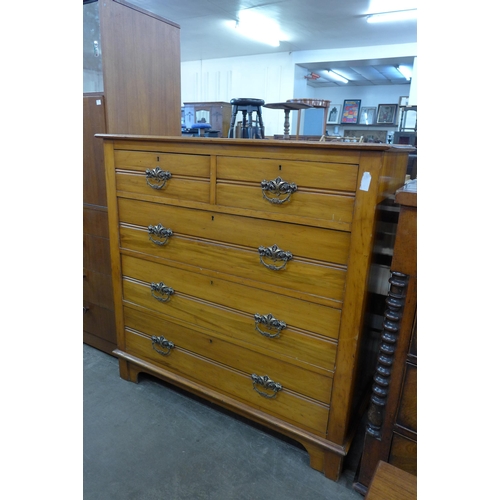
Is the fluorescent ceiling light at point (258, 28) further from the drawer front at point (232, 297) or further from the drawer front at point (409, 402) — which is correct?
the drawer front at point (409, 402)

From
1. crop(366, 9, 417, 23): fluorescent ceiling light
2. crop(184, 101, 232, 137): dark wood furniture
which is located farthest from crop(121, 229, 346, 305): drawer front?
crop(366, 9, 417, 23): fluorescent ceiling light

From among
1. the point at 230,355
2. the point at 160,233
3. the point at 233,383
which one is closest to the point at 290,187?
the point at 160,233

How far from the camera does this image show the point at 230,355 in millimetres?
1429

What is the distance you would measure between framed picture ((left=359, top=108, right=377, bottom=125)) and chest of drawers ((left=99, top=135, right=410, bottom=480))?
9457mm

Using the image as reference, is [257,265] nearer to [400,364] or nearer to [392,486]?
[400,364]

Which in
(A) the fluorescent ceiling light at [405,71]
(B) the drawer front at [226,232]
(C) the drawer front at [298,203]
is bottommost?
(B) the drawer front at [226,232]

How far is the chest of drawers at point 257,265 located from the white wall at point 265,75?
5852 mm

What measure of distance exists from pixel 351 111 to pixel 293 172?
9.71 metres

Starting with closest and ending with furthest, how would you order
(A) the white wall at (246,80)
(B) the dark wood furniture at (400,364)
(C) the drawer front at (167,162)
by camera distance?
1. (B) the dark wood furniture at (400,364)
2. (C) the drawer front at (167,162)
3. (A) the white wall at (246,80)

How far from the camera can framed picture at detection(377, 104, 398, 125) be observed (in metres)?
9.28

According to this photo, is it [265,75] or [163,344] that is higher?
[265,75]

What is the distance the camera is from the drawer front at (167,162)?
1.30m

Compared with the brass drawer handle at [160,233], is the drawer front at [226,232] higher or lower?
higher

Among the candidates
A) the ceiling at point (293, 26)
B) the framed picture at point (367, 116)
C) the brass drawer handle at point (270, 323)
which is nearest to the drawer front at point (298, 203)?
the brass drawer handle at point (270, 323)
